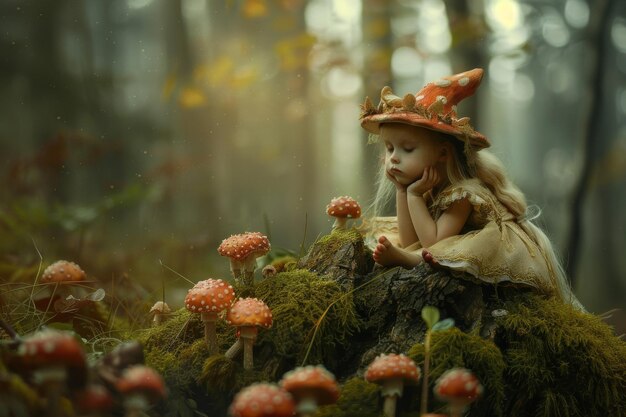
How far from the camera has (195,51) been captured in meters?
5.69

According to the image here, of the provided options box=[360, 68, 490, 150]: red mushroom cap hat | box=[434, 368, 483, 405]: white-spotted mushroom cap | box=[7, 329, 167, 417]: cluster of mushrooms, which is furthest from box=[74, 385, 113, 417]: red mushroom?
box=[360, 68, 490, 150]: red mushroom cap hat

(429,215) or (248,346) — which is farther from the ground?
(429,215)

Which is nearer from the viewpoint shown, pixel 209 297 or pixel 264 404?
pixel 264 404

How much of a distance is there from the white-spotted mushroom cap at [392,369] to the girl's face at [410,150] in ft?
3.01

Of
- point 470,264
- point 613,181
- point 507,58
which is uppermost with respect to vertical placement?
point 507,58

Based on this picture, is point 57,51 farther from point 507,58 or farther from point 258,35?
point 507,58

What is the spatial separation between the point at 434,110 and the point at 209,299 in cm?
110

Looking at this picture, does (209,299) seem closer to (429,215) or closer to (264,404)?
(264,404)

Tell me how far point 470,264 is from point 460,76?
2.68 ft

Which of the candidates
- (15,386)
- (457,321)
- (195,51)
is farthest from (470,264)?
(195,51)

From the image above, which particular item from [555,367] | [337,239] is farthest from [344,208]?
[555,367]

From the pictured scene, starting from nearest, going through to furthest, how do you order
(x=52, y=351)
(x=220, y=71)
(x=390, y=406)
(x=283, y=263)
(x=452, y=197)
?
(x=52, y=351) → (x=390, y=406) → (x=452, y=197) → (x=283, y=263) → (x=220, y=71)

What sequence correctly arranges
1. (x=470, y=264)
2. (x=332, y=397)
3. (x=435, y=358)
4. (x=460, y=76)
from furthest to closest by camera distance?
(x=460, y=76) < (x=470, y=264) < (x=435, y=358) < (x=332, y=397)

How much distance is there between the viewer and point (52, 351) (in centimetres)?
124
